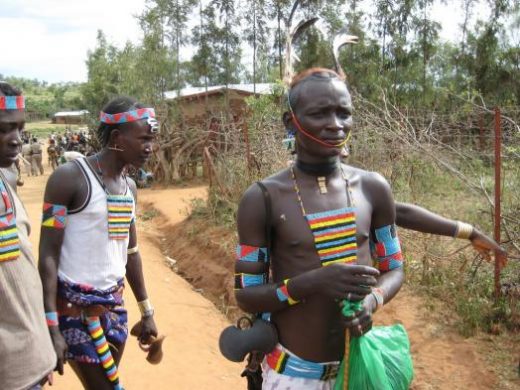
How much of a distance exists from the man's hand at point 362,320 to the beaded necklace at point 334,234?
0.15 meters

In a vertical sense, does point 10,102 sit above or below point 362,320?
above

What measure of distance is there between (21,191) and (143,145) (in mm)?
14893

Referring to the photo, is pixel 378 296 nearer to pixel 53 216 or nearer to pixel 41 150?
pixel 53 216

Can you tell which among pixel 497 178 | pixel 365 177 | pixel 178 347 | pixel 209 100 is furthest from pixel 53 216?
pixel 209 100

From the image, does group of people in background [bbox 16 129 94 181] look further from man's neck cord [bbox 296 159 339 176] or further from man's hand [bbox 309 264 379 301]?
man's hand [bbox 309 264 379 301]

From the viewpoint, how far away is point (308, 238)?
5.48 feet

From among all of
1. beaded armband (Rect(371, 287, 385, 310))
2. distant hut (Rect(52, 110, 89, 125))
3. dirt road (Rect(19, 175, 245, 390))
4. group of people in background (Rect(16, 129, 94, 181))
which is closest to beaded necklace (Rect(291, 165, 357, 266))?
beaded armband (Rect(371, 287, 385, 310))

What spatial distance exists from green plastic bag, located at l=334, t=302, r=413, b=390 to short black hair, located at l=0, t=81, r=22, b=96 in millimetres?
1460

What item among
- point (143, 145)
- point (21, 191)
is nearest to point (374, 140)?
point (143, 145)

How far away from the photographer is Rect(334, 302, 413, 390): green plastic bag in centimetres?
158

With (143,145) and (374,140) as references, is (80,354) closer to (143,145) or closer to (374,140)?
(143,145)

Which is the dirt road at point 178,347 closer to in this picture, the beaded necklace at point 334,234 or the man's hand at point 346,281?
the beaded necklace at point 334,234

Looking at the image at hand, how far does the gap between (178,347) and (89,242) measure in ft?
9.05

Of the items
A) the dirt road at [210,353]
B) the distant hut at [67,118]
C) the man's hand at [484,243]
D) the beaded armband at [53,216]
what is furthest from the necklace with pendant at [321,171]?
the distant hut at [67,118]
